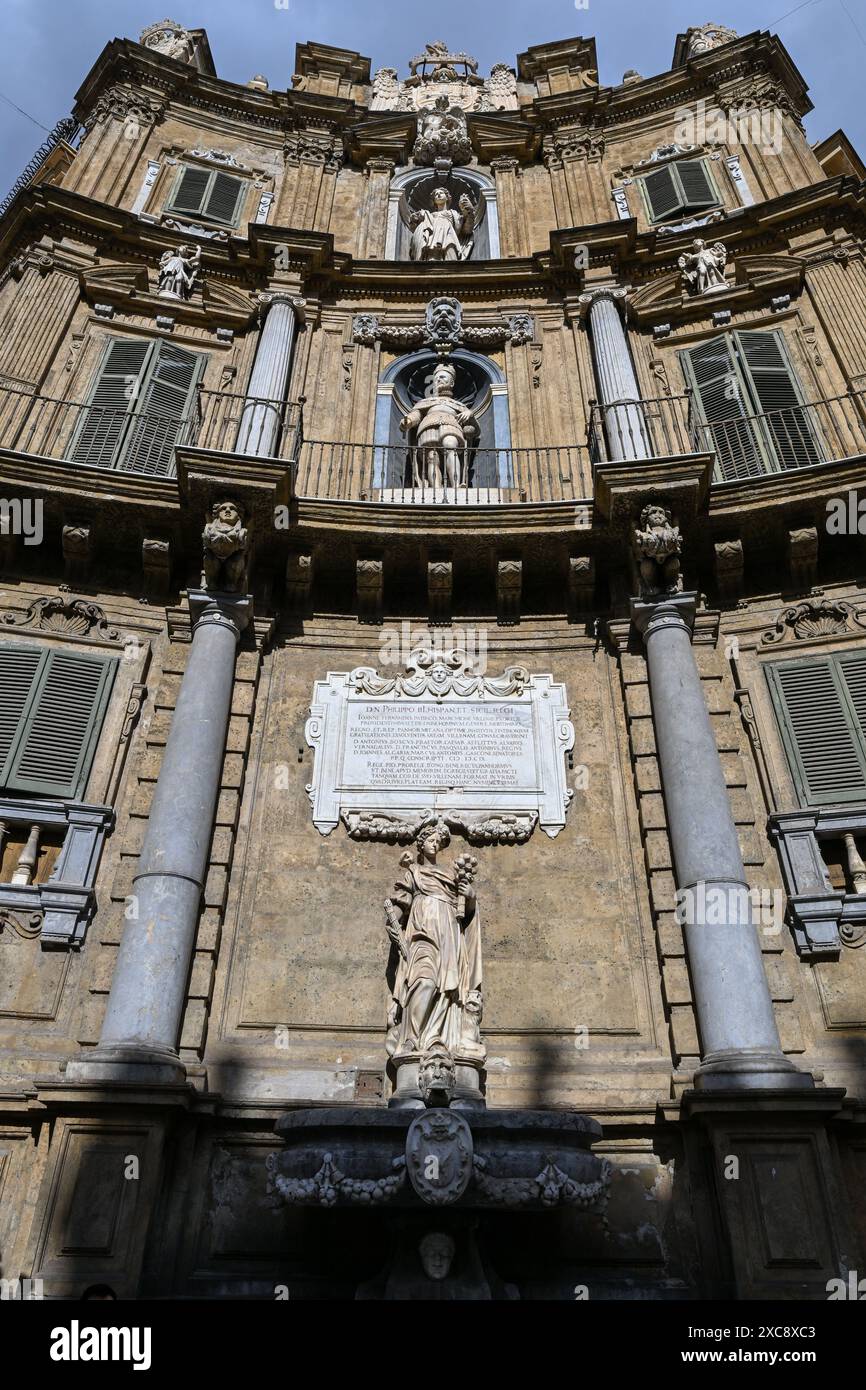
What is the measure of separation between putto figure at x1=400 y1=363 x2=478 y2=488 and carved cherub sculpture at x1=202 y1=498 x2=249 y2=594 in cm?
279

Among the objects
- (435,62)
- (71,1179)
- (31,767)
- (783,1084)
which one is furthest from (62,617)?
(435,62)

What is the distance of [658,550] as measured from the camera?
363 inches

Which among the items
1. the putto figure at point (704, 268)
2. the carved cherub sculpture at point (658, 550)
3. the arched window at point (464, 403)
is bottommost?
the carved cherub sculpture at point (658, 550)

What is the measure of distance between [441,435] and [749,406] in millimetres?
3711

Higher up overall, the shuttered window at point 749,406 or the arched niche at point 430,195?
the arched niche at point 430,195

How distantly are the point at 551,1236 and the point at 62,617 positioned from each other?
6.99 meters

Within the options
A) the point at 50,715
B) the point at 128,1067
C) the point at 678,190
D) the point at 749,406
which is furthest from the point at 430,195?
the point at 128,1067

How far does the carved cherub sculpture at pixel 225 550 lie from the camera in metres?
9.24

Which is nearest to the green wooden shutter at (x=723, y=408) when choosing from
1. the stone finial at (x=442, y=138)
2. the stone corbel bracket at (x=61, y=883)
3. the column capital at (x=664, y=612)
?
the column capital at (x=664, y=612)

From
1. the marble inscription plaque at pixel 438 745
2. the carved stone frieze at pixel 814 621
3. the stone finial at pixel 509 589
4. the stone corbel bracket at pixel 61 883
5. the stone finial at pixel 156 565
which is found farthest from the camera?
the stone finial at pixel 509 589

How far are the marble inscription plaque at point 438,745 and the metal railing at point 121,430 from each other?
10.7 feet

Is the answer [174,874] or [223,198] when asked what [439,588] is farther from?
[223,198]

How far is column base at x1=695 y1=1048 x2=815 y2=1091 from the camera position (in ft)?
21.2

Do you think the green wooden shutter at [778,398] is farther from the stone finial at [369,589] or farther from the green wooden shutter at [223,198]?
the green wooden shutter at [223,198]
